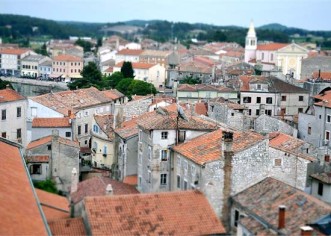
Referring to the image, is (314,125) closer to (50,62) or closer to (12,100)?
(12,100)

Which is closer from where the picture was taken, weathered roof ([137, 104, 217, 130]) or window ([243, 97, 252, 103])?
weathered roof ([137, 104, 217, 130])

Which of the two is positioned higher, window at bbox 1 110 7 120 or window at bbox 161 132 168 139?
window at bbox 161 132 168 139

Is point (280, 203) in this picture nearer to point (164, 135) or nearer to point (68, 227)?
point (68, 227)

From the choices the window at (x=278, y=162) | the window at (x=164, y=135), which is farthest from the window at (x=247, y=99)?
the window at (x=278, y=162)

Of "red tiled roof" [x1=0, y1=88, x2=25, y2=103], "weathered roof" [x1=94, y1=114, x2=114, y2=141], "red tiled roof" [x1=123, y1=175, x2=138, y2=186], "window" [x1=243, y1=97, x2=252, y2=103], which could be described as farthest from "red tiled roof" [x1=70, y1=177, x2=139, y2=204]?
"window" [x1=243, y1=97, x2=252, y2=103]

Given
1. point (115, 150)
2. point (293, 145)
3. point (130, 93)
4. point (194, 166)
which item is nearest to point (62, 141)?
point (115, 150)

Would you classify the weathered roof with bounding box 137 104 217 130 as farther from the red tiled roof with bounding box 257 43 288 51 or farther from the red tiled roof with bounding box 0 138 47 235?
the red tiled roof with bounding box 257 43 288 51

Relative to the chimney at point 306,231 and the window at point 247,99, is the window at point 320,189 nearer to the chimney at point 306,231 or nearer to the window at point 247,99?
the chimney at point 306,231
